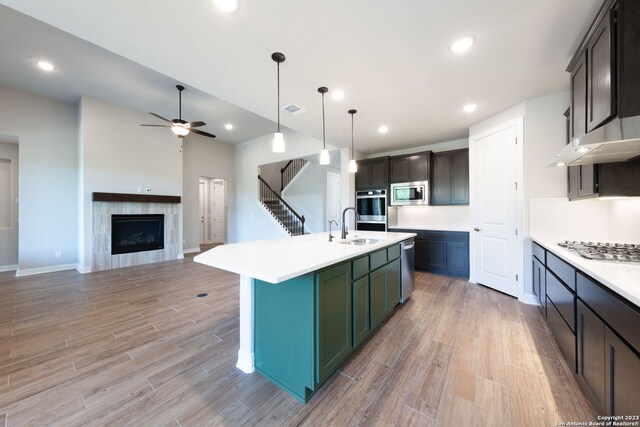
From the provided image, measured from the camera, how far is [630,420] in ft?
3.34

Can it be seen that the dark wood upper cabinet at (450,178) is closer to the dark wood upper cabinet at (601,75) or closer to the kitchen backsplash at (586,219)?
the kitchen backsplash at (586,219)

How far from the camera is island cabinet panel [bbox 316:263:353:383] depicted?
1.51 metres

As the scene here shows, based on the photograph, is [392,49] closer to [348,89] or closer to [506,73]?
[348,89]

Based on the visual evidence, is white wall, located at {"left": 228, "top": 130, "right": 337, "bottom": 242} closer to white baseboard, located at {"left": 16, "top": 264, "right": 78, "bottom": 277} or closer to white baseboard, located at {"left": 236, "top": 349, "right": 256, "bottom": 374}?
white baseboard, located at {"left": 16, "top": 264, "right": 78, "bottom": 277}

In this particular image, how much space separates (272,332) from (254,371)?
1.41 ft

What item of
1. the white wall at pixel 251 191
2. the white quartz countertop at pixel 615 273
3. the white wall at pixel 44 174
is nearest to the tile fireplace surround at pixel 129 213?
the white wall at pixel 44 174

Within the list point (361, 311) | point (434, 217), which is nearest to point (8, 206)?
point (361, 311)

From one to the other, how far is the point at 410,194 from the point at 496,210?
1.56 meters

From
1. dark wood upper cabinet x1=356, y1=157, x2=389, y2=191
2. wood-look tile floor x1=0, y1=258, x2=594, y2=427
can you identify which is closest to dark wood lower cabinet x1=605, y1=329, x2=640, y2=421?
wood-look tile floor x1=0, y1=258, x2=594, y2=427

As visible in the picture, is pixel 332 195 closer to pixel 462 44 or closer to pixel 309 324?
pixel 462 44

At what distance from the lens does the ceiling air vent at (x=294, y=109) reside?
3.22 m

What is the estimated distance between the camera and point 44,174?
4473mm

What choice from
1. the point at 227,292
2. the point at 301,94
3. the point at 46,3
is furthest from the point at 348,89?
the point at 227,292

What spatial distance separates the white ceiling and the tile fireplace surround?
248 cm
